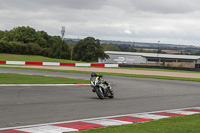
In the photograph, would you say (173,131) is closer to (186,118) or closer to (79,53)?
(186,118)

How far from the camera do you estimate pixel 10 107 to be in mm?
11516

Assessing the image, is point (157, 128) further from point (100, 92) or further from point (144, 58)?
point (144, 58)

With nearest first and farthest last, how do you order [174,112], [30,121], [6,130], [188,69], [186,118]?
[6,130]
[30,121]
[186,118]
[174,112]
[188,69]

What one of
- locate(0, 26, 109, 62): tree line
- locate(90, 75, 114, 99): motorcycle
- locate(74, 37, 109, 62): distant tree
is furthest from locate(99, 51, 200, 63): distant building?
locate(90, 75, 114, 99): motorcycle

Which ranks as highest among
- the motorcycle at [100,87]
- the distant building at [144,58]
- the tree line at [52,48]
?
the tree line at [52,48]

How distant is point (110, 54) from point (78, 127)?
358 ft

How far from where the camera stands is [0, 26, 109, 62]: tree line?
9725cm

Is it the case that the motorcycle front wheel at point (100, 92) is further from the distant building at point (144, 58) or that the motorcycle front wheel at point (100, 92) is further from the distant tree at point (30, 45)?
the distant building at point (144, 58)

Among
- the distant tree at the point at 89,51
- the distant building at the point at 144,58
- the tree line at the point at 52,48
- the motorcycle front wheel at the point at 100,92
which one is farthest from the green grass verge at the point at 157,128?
the distant tree at the point at 89,51

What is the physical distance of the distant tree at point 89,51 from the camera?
11556 centimetres

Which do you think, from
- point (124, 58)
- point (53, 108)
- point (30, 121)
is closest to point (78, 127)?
point (30, 121)

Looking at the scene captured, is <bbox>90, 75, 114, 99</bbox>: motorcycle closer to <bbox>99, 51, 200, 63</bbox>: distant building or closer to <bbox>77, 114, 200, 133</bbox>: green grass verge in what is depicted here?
<bbox>77, 114, 200, 133</bbox>: green grass verge

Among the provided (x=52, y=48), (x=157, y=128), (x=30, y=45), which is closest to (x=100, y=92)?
(x=157, y=128)

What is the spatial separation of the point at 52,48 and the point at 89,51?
12.6 metres
